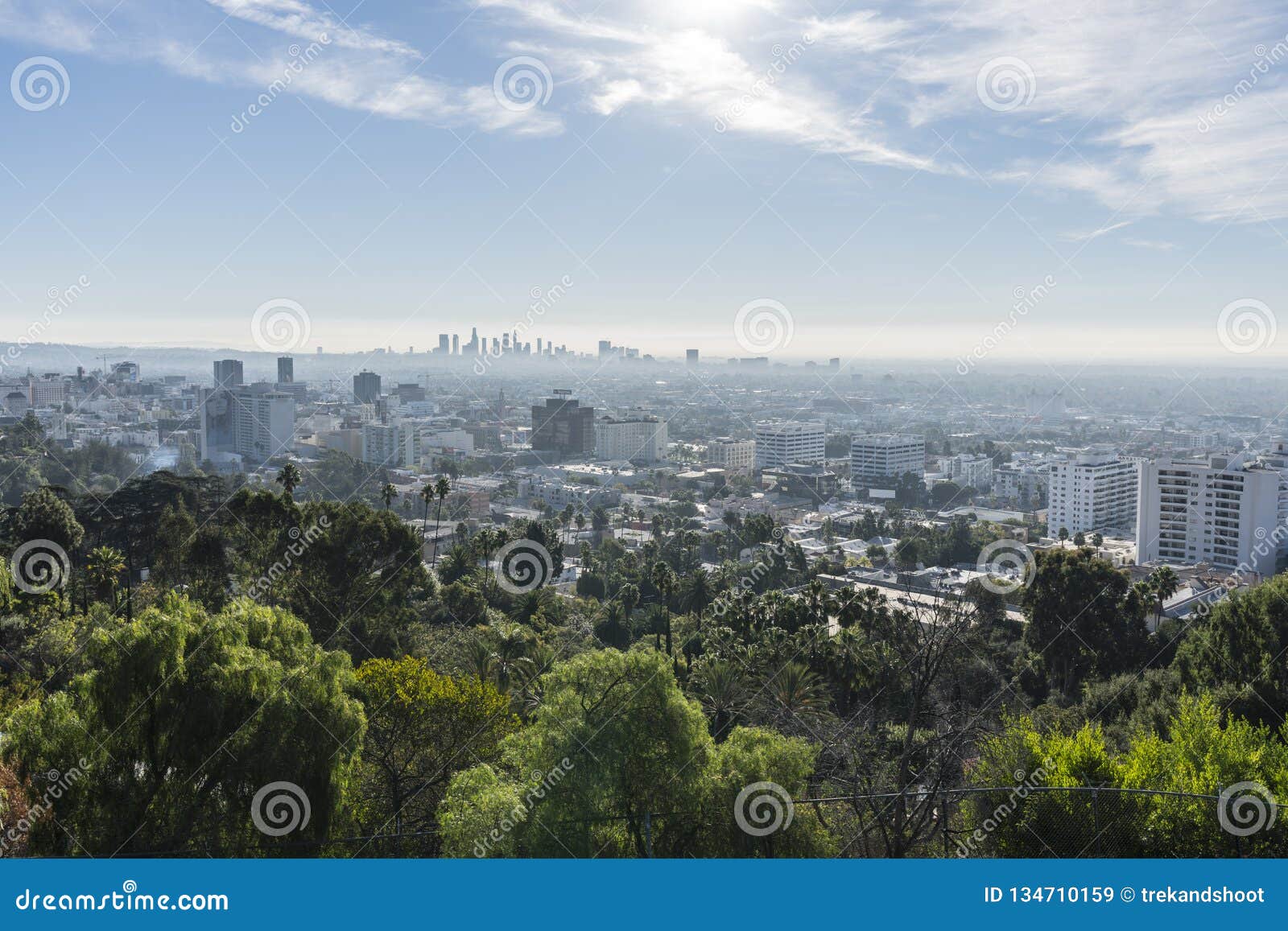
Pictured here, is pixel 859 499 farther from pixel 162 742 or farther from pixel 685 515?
pixel 162 742

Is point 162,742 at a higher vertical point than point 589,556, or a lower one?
higher

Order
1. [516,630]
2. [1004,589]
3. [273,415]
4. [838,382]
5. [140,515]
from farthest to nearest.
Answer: [838,382]
[273,415]
[1004,589]
[140,515]
[516,630]

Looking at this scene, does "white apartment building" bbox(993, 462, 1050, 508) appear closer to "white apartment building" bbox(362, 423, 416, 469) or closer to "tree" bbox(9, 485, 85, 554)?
"white apartment building" bbox(362, 423, 416, 469)

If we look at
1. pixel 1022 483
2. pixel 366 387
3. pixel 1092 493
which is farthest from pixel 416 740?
pixel 366 387

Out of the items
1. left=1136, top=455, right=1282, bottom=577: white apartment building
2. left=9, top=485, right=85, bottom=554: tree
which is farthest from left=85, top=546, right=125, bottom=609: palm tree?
left=1136, top=455, right=1282, bottom=577: white apartment building

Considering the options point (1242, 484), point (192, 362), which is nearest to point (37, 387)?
point (192, 362)

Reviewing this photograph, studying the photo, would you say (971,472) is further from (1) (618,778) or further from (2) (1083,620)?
(1) (618,778)
